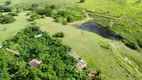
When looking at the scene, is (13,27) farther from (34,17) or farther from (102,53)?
(102,53)

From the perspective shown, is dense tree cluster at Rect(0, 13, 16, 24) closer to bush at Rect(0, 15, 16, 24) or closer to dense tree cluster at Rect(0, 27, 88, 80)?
bush at Rect(0, 15, 16, 24)

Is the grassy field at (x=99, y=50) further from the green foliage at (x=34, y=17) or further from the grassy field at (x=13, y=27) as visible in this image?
the green foliage at (x=34, y=17)

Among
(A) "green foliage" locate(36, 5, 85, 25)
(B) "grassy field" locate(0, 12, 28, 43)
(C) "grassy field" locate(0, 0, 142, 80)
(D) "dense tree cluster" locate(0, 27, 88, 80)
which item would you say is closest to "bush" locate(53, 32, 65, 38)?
(C) "grassy field" locate(0, 0, 142, 80)

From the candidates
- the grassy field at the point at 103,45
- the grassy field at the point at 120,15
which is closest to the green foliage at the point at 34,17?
the grassy field at the point at 103,45

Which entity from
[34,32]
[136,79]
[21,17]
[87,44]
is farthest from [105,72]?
[21,17]

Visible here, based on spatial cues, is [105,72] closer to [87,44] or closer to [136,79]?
[136,79]

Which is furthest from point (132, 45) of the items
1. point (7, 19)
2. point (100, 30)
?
point (7, 19)
